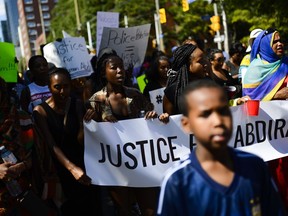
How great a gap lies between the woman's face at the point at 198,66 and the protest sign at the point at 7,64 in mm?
2512

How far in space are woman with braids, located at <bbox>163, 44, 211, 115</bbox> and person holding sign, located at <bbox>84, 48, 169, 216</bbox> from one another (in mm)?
192

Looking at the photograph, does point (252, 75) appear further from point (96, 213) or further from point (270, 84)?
point (96, 213)

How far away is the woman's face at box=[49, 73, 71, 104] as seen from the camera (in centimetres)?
444

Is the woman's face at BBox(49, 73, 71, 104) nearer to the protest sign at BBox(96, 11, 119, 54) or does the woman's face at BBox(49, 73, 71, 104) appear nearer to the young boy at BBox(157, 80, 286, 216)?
the young boy at BBox(157, 80, 286, 216)

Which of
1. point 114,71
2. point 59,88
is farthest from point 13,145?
point 114,71

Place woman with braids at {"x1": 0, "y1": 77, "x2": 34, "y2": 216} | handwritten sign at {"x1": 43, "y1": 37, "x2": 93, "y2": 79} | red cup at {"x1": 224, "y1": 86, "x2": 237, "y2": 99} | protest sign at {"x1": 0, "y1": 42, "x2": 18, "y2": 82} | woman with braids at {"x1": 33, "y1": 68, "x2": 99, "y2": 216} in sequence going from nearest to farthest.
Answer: woman with braids at {"x1": 0, "y1": 77, "x2": 34, "y2": 216} → woman with braids at {"x1": 33, "y1": 68, "x2": 99, "y2": 216} → red cup at {"x1": 224, "y1": 86, "x2": 237, "y2": 99} → protest sign at {"x1": 0, "y1": 42, "x2": 18, "y2": 82} → handwritten sign at {"x1": 43, "y1": 37, "x2": 93, "y2": 79}

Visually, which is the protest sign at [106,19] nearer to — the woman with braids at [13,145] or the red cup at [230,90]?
the red cup at [230,90]

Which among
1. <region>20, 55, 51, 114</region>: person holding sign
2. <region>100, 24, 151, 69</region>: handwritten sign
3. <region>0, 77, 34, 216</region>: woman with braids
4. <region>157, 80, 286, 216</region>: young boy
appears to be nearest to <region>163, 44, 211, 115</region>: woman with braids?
<region>0, 77, 34, 216</region>: woman with braids

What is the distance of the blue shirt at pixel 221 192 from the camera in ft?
7.29

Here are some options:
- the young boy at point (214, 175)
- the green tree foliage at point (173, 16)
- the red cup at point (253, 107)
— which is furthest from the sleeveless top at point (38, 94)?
the green tree foliage at point (173, 16)

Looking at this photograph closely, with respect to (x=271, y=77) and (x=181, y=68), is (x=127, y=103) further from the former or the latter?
(x=271, y=77)

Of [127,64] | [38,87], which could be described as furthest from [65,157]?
[127,64]

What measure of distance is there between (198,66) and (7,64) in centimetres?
265

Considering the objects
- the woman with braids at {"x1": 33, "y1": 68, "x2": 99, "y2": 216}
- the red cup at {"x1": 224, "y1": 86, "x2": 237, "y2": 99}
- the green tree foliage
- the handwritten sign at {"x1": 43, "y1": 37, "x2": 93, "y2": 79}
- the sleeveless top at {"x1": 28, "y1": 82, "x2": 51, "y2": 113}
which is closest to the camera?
the woman with braids at {"x1": 33, "y1": 68, "x2": 99, "y2": 216}
